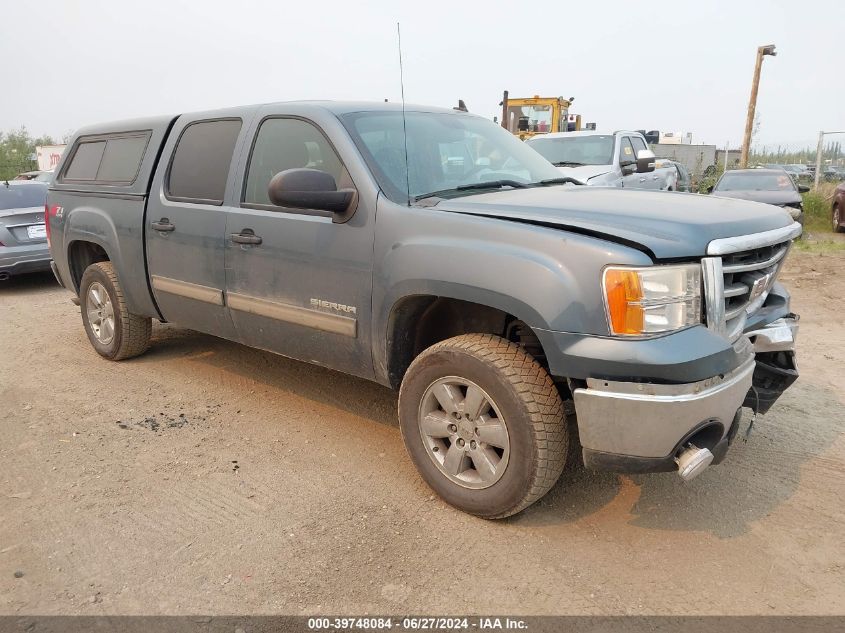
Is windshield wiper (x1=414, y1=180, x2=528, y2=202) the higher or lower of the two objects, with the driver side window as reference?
higher

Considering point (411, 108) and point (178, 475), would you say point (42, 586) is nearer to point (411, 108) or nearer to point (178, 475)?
point (178, 475)

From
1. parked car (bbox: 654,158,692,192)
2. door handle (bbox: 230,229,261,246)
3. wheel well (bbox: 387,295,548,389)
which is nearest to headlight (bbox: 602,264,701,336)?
wheel well (bbox: 387,295,548,389)

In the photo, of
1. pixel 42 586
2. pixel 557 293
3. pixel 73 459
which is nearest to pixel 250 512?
pixel 42 586

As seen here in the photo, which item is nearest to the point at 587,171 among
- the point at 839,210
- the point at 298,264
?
the point at 298,264

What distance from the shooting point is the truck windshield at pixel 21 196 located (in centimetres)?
945

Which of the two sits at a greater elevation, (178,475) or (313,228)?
(313,228)

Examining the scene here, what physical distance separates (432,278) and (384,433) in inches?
53.9

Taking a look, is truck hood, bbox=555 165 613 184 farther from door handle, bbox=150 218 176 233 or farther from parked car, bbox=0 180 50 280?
parked car, bbox=0 180 50 280

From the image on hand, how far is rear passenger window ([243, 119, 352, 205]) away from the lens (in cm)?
374

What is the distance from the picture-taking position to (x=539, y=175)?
163 inches

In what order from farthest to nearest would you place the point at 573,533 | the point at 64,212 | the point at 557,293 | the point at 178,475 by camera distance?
the point at 64,212, the point at 178,475, the point at 573,533, the point at 557,293

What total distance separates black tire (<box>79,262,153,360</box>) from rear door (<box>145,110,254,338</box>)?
617 millimetres

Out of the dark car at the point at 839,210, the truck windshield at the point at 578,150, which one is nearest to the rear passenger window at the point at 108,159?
the truck windshield at the point at 578,150

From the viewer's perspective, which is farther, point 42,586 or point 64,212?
point 64,212
